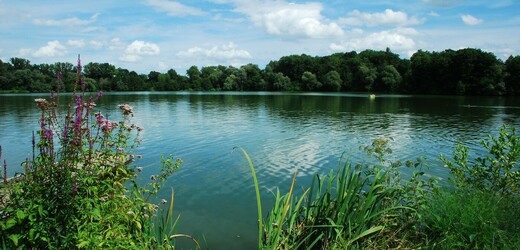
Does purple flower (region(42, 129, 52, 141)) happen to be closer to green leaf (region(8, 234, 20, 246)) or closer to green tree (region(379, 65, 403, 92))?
green leaf (region(8, 234, 20, 246))

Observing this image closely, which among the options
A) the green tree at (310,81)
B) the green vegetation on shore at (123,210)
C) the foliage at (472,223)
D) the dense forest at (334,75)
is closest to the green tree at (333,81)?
the dense forest at (334,75)

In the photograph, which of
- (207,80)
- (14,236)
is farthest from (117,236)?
(207,80)

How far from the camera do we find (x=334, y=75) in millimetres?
132500

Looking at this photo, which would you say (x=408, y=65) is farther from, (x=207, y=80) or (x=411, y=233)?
(x=411, y=233)

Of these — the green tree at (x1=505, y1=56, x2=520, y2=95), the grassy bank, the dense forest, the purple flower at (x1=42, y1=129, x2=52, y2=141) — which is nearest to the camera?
the purple flower at (x1=42, y1=129, x2=52, y2=141)

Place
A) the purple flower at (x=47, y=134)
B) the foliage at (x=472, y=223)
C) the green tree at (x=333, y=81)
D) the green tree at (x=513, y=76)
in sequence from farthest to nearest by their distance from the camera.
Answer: the green tree at (x=333, y=81)
the green tree at (x=513, y=76)
the foliage at (x=472, y=223)
the purple flower at (x=47, y=134)

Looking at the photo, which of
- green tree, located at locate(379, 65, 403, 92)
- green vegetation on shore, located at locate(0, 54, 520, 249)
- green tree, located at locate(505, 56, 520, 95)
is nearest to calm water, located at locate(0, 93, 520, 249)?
green vegetation on shore, located at locate(0, 54, 520, 249)

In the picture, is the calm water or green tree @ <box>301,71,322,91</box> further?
green tree @ <box>301,71,322,91</box>

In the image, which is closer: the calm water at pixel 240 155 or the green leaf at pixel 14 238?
the green leaf at pixel 14 238

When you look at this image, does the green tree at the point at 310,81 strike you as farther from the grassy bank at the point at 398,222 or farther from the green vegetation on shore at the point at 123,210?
the grassy bank at the point at 398,222

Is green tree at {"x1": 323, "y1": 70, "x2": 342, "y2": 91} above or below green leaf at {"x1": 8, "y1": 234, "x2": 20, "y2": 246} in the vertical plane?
above

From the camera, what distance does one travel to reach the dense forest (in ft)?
295

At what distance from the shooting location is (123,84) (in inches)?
6004

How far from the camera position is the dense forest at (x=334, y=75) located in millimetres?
90062
